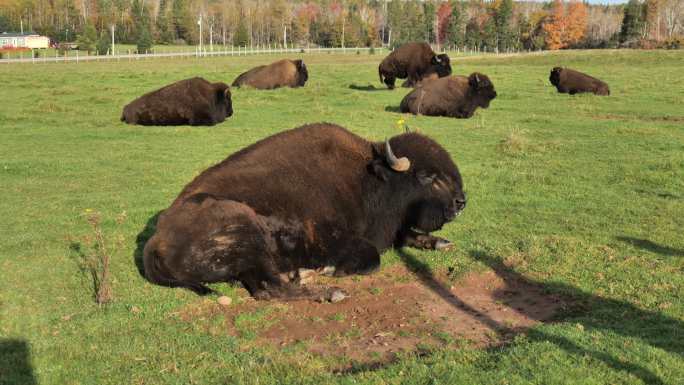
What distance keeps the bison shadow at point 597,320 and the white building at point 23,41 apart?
424 feet

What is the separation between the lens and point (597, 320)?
18.3 ft

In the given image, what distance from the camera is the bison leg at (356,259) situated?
6.81 meters

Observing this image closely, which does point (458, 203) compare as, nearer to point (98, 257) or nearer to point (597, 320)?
point (597, 320)

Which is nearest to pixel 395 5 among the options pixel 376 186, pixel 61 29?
pixel 61 29

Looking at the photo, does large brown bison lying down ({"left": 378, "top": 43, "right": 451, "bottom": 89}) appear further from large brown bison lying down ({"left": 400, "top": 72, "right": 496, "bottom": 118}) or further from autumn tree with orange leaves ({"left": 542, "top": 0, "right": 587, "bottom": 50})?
autumn tree with orange leaves ({"left": 542, "top": 0, "right": 587, "bottom": 50})

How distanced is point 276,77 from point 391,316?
80.4 ft

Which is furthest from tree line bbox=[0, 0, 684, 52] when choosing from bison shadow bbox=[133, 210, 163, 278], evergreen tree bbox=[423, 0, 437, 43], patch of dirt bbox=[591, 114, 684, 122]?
bison shadow bbox=[133, 210, 163, 278]

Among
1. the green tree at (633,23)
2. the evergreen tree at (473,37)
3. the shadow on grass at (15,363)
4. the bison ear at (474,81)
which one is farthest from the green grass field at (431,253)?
the evergreen tree at (473,37)

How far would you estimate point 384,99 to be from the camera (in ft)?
81.4

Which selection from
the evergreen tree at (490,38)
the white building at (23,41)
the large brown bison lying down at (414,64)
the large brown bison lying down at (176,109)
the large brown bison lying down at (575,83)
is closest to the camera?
the large brown bison lying down at (176,109)

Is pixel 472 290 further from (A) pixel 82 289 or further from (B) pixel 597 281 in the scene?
(A) pixel 82 289

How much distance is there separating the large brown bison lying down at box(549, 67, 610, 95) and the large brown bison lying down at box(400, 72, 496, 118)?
6940 mm

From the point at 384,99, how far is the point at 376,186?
58.9 ft

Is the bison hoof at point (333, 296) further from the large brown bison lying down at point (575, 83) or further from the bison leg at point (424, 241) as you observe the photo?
the large brown bison lying down at point (575, 83)
